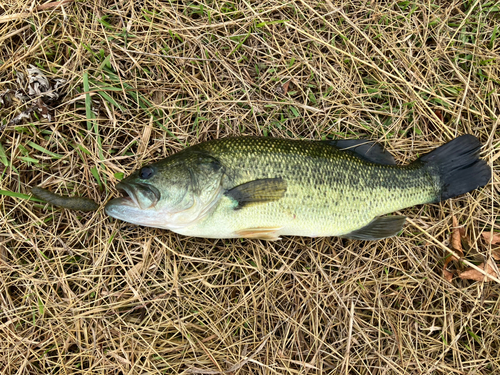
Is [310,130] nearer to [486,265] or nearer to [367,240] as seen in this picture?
[367,240]

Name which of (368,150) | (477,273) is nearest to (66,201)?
(368,150)

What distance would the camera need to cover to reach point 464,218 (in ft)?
10.7

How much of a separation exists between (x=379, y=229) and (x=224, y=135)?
1775 mm

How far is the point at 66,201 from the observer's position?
9.20ft

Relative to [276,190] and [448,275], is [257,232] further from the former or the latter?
[448,275]

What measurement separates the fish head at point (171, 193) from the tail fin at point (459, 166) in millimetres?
2146

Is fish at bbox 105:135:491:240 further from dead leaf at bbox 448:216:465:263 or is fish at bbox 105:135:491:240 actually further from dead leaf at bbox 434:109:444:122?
dead leaf at bbox 434:109:444:122

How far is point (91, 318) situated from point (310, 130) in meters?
2.79

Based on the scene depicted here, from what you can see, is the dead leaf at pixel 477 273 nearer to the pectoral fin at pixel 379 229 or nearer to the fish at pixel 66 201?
the pectoral fin at pixel 379 229

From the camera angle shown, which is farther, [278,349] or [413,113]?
[413,113]

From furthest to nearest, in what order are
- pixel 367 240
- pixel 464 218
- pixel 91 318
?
pixel 464 218, pixel 367 240, pixel 91 318

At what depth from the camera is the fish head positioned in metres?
2.50

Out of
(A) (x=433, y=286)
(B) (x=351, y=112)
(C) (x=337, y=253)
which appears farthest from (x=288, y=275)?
(B) (x=351, y=112)

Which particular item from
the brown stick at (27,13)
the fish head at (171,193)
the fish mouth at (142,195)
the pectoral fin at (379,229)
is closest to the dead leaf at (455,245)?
the pectoral fin at (379,229)
